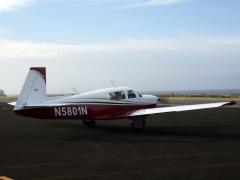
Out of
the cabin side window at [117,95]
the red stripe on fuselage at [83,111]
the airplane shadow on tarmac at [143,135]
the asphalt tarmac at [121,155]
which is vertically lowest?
the airplane shadow on tarmac at [143,135]

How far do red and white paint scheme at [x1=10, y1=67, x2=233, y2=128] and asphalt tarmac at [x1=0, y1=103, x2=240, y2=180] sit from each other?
49.8 inches

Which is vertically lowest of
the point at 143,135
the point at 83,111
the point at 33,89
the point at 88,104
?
the point at 143,135

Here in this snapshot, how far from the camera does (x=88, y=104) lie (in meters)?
22.0

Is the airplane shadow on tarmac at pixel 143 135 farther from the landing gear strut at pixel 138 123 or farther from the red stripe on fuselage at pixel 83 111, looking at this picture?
the red stripe on fuselage at pixel 83 111

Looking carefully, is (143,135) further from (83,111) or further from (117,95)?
(117,95)

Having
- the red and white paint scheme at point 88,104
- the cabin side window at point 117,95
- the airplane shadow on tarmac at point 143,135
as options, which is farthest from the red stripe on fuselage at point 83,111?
the airplane shadow on tarmac at point 143,135

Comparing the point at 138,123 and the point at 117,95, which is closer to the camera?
the point at 138,123

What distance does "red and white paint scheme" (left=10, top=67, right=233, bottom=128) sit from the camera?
68.1 ft

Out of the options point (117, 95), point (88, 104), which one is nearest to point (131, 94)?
point (117, 95)

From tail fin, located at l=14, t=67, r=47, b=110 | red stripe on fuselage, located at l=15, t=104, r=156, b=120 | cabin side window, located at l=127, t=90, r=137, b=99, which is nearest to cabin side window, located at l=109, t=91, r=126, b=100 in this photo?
cabin side window, located at l=127, t=90, r=137, b=99

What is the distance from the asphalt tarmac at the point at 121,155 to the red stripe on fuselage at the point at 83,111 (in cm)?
104

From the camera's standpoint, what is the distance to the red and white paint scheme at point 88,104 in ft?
68.1

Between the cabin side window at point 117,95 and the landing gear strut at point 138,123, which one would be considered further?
the cabin side window at point 117,95

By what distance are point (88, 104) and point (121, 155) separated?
8.95m
